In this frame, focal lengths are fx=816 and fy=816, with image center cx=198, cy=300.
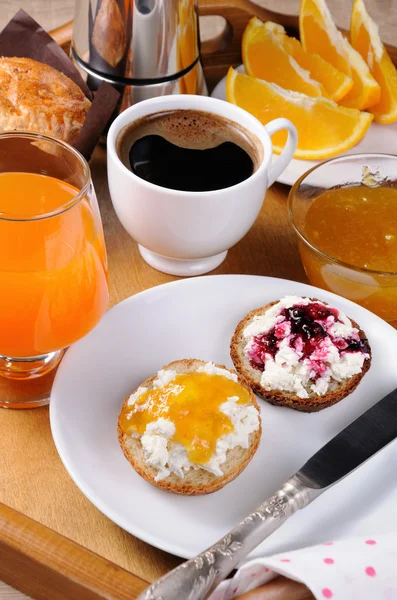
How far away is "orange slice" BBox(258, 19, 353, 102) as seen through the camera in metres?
1.92

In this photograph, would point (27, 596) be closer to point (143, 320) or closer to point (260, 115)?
point (143, 320)

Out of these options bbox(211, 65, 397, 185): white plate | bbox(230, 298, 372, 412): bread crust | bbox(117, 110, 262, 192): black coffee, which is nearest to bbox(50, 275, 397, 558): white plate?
bbox(230, 298, 372, 412): bread crust

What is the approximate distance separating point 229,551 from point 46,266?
47 centimetres

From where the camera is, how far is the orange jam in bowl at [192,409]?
1.17 m

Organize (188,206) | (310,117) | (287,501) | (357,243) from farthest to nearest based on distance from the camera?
1. (310,117)
2. (357,243)
3. (188,206)
4. (287,501)

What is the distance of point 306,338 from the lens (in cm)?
134

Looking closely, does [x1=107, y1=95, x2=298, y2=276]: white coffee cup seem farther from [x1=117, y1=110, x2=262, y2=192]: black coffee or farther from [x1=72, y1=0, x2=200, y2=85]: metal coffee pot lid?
[x1=72, y1=0, x2=200, y2=85]: metal coffee pot lid

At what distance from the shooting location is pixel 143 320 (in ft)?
4.74

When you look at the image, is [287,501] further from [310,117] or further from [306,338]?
[310,117]

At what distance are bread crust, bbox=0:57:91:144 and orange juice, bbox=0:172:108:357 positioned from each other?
40 centimetres

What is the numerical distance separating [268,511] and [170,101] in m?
0.85

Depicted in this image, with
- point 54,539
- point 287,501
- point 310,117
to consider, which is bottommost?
point 54,539

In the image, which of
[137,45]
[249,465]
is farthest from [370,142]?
[249,465]

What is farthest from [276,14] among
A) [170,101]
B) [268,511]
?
[268,511]
